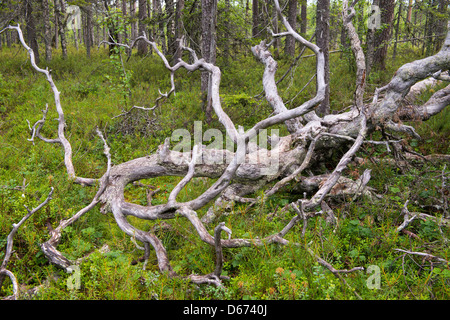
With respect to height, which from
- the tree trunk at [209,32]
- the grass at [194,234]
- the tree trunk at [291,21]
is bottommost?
the grass at [194,234]

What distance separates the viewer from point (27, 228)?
13.1 ft

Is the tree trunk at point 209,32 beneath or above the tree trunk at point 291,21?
beneath

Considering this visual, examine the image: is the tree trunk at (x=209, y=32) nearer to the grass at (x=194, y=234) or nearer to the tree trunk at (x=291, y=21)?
the grass at (x=194, y=234)

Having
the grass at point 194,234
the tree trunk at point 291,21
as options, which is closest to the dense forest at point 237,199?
the grass at point 194,234

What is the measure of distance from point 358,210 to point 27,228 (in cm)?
421

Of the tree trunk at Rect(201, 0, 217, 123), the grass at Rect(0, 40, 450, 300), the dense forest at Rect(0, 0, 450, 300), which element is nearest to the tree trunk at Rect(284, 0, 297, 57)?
the dense forest at Rect(0, 0, 450, 300)

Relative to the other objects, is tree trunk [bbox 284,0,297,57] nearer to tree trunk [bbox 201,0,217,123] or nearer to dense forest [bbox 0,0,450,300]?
dense forest [bbox 0,0,450,300]

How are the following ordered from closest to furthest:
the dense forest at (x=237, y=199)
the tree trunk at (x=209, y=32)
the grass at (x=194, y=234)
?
the grass at (x=194, y=234), the dense forest at (x=237, y=199), the tree trunk at (x=209, y=32)

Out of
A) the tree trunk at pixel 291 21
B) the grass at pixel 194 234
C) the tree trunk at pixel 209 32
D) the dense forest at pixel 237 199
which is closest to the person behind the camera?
the grass at pixel 194 234

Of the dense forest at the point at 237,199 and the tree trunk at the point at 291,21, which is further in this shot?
the tree trunk at the point at 291,21

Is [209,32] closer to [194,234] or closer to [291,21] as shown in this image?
[194,234]

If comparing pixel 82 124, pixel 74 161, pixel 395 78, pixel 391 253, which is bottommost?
pixel 391 253
